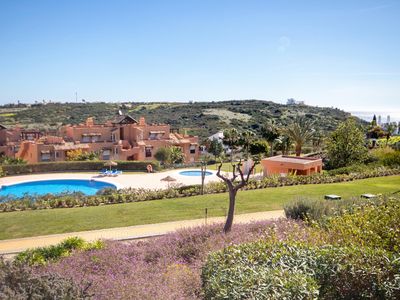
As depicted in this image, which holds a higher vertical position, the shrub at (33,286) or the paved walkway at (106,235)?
the shrub at (33,286)

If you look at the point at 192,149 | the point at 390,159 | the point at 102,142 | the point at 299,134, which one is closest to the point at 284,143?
the point at 299,134

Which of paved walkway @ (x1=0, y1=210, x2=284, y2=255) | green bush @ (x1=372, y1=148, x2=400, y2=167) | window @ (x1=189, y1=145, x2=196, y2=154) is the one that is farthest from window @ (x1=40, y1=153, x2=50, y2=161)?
green bush @ (x1=372, y1=148, x2=400, y2=167)

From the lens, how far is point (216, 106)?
11094cm

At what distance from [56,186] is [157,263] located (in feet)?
85.2

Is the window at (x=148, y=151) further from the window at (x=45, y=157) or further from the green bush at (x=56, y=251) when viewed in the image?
the green bush at (x=56, y=251)

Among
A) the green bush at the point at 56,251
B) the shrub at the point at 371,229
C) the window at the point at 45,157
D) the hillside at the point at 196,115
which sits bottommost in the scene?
the window at the point at 45,157

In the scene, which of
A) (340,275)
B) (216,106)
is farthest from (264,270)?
(216,106)

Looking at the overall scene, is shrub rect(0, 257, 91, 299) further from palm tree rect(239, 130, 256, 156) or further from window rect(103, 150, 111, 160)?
window rect(103, 150, 111, 160)

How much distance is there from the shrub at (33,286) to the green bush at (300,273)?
6.29 feet

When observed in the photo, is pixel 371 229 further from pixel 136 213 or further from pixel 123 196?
pixel 123 196

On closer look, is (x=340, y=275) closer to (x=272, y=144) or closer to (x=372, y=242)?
(x=372, y=242)

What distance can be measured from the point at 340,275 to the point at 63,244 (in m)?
7.53

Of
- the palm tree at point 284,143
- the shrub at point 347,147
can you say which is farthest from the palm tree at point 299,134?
the shrub at point 347,147

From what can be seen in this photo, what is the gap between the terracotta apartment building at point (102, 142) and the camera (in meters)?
41.6
